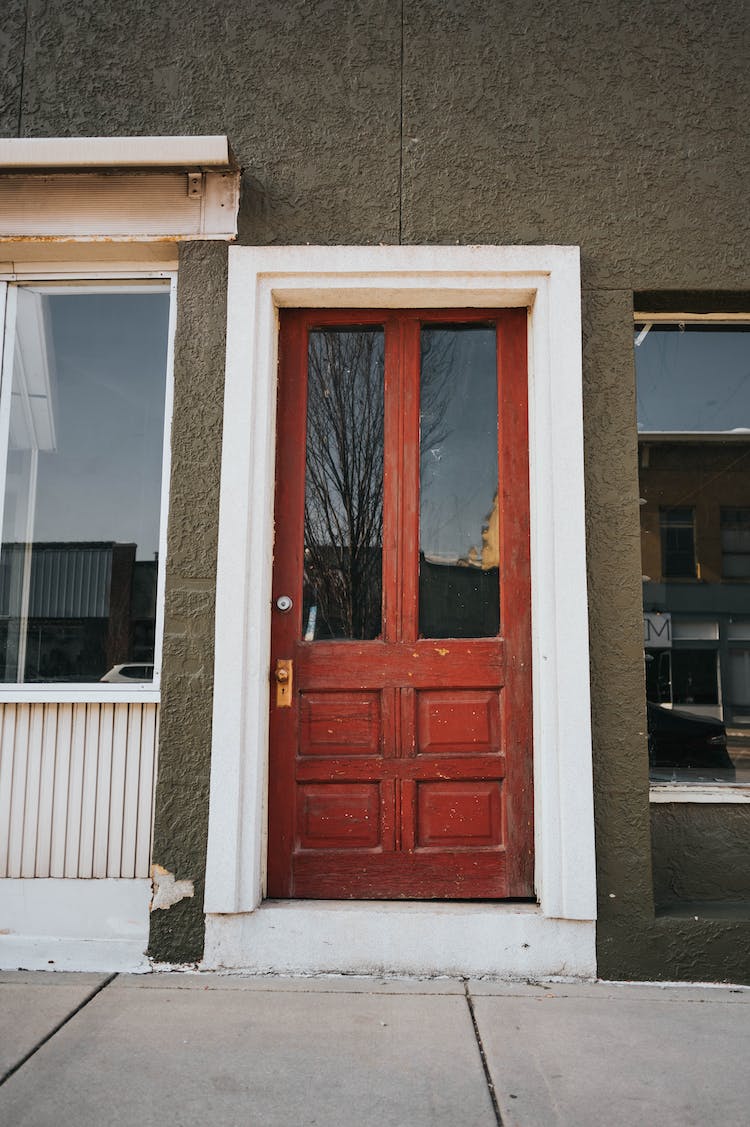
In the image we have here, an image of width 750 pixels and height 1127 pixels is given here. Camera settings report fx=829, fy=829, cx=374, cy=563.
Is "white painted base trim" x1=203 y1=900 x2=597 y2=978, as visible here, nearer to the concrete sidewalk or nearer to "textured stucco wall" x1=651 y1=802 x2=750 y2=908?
the concrete sidewalk

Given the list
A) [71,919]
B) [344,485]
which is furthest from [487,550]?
[71,919]

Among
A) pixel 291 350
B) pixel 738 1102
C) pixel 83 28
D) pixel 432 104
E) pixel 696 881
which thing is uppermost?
pixel 83 28

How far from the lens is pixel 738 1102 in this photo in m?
2.45

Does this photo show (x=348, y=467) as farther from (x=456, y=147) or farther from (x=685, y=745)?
(x=685, y=745)

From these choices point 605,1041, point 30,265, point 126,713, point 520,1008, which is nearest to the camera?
point 605,1041

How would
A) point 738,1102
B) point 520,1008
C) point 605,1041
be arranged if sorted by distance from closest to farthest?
point 738,1102 < point 605,1041 < point 520,1008

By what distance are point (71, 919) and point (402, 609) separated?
192 centimetres

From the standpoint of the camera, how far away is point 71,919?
3.50 meters

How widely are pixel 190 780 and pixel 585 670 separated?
1685 mm

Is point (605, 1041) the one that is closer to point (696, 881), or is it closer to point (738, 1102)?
point (738, 1102)

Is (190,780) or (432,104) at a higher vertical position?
(432,104)

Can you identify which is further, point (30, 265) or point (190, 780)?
point (30, 265)

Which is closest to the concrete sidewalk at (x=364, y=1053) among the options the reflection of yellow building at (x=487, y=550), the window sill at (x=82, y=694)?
the window sill at (x=82, y=694)

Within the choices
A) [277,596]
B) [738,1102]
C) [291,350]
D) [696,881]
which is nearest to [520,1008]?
[738,1102]
